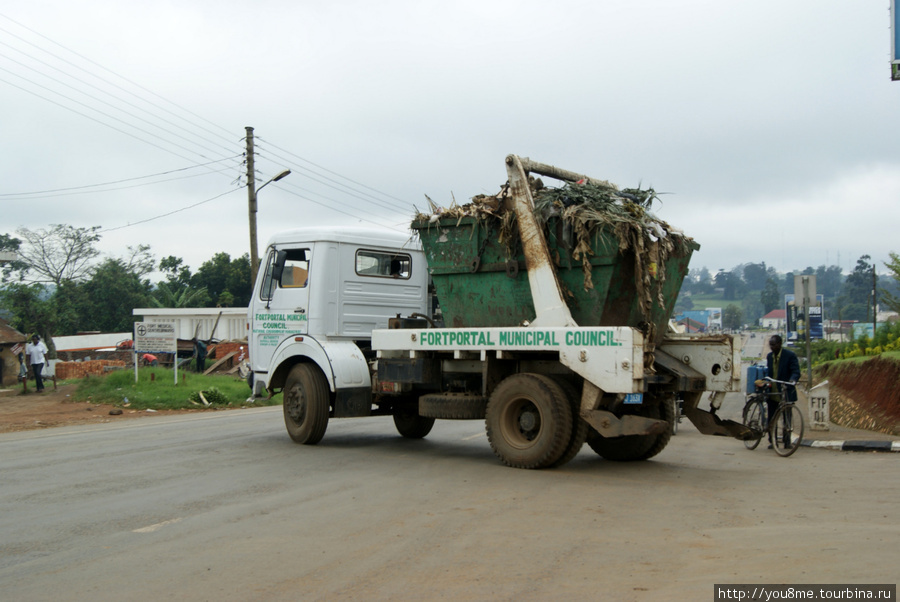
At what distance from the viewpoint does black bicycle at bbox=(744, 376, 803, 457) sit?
10281 mm

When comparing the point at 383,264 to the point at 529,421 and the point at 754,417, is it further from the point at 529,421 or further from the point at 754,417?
the point at 754,417

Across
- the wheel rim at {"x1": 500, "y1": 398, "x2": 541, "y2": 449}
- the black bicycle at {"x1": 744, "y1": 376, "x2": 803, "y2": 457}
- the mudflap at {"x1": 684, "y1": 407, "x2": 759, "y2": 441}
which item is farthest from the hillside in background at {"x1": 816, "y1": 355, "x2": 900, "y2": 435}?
the wheel rim at {"x1": 500, "y1": 398, "x2": 541, "y2": 449}

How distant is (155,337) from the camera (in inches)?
818

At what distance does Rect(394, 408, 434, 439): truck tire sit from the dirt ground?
778 centimetres

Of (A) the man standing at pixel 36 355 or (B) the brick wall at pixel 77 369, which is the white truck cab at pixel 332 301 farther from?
(B) the brick wall at pixel 77 369

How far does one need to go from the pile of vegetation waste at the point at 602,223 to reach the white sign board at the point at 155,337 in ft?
43.9

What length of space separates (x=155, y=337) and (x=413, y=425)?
11.5 m

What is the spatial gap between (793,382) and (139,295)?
48.0 m

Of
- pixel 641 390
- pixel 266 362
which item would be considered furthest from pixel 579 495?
pixel 266 362

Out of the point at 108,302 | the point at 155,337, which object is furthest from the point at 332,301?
the point at 108,302

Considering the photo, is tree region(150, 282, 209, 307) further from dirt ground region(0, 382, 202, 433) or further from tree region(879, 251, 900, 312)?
tree region(879, 251, 900, 312)

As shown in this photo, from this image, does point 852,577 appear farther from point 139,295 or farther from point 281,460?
point 139,295

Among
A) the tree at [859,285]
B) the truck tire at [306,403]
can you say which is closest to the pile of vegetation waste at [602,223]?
the truck tire at [306,403]

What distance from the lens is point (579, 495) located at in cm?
721
